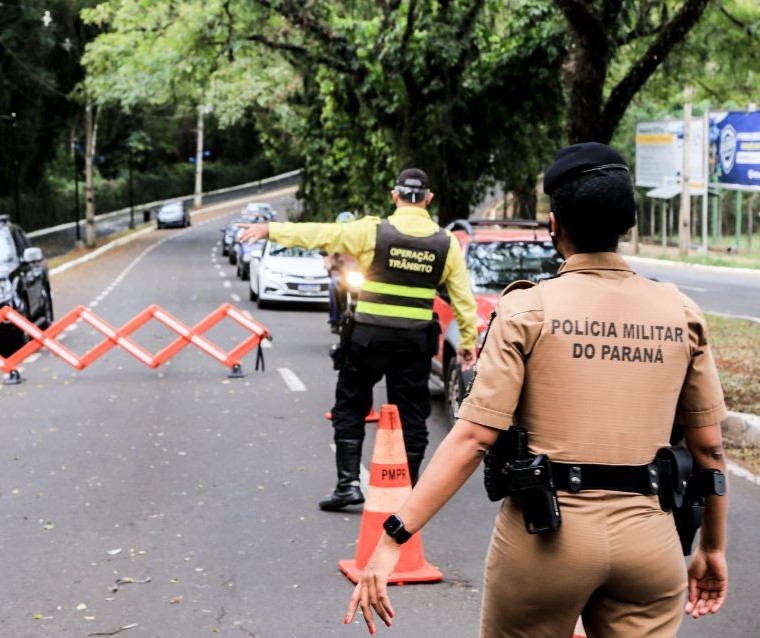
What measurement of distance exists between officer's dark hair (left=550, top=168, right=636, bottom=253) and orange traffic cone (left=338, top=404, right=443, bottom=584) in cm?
312

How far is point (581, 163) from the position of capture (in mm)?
3080

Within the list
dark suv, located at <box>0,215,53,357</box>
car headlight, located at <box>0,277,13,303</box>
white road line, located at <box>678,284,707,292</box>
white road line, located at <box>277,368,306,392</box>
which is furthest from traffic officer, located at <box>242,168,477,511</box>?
white road line, located at <box>678,284,707,292</box>

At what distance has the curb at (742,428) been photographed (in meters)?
9.54

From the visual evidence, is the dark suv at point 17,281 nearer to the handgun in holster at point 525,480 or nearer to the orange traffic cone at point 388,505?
the orange traffic cone at point 388,505

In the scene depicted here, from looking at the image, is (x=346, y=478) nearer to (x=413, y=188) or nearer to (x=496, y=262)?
(x=413, y=188)

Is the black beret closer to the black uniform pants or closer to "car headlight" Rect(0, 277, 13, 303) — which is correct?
the black uniform pants

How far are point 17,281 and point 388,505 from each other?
11286 mm

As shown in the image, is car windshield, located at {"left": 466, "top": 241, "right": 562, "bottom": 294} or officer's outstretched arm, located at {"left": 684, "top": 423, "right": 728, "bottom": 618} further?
car windshield, located at {"left": 466, "top": 241, "right": 562, "bottom": 294}

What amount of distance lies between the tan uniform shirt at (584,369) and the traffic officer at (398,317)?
398 centimetres

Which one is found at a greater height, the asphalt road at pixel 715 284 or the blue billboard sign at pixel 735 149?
the blue billboard sign at pixel 735 149

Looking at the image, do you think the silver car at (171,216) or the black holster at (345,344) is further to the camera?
the silver car at (171,216)

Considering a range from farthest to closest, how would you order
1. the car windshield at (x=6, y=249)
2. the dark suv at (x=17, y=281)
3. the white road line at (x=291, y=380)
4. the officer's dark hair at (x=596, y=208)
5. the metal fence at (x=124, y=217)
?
the metal fence at (x=124, y=217) → the car windshield at (x=6, y=249) → the dark suv at (x=17, y=281) → the white road line at (x=291, y=380) → the officer's dark hair at (x=596, y=208)

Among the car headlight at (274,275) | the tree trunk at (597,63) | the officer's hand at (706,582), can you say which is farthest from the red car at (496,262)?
the car headlight at (274,275)

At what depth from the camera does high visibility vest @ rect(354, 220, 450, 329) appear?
7.12 metres
